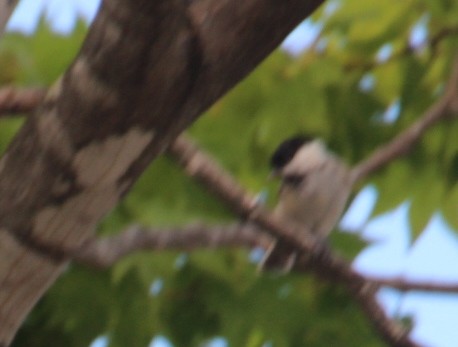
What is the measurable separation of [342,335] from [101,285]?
1.09 feet

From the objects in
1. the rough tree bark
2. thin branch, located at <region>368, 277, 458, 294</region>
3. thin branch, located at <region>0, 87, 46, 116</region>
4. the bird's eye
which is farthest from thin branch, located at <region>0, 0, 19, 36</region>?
the bird's eye

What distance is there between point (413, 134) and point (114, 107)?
2.22 ft

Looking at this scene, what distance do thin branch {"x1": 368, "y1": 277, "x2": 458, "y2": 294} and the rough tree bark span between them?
44 centimetres

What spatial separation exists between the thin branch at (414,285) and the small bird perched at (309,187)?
0.58ft

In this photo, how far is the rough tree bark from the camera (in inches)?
23.7

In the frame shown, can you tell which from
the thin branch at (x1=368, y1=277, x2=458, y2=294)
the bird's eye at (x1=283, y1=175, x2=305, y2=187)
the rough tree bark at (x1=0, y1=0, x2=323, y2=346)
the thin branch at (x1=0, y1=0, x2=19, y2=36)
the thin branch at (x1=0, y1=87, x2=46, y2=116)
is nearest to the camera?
the rough tree bark at (x1=0, y1=0, x2=323, y2=346)

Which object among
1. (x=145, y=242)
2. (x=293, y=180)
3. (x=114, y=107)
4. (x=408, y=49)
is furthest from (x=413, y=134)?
(x=114, y=107)

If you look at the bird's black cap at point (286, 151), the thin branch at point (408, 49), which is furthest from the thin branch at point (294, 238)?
the thin branch at point (408, 49)

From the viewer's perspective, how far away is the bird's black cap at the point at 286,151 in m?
1.38

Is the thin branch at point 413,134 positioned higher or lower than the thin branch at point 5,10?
lower

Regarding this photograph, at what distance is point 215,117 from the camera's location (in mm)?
1323

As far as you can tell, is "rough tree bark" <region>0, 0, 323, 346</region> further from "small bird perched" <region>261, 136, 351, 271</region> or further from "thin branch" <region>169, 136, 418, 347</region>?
"small bird perched" <region>261, 136, 351, 271</region>

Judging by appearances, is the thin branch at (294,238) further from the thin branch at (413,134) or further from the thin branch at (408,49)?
the thin branch at (408,49)

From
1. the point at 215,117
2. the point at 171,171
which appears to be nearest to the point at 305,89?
the point at 215,117
